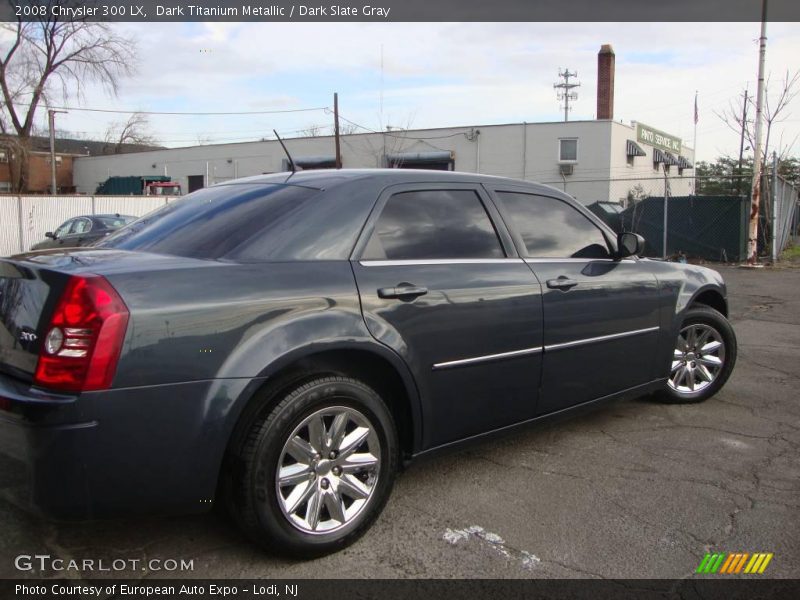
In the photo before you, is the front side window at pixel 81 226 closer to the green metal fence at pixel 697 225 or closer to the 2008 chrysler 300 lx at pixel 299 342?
the green metal fence at pixel 697 225

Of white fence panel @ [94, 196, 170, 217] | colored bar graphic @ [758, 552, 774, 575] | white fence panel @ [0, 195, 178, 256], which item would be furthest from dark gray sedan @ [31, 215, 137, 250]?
colored bar graphic @ [758, 552, 774, 575]

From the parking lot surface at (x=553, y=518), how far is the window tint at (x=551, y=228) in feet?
3.97

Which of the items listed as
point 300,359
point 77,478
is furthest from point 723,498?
point 77,478

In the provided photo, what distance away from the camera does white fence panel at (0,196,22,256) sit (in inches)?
1046

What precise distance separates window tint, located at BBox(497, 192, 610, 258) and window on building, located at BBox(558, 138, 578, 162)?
100 ft

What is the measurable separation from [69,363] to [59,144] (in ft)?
269

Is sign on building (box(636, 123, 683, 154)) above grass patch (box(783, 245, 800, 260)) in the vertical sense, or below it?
above

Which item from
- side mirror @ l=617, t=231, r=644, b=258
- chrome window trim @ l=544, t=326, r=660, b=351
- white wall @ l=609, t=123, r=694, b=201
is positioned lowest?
chrome window trim @ l=544, t=326, r=660, b=351

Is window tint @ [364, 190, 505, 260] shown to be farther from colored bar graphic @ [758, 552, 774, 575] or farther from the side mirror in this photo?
colored bar graphic @ [758, 552, 774, 575]

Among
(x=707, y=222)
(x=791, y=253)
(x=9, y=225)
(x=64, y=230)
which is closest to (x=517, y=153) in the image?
(x=791, y=253)

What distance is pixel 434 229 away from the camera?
3.48 m

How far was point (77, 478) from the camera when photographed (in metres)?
2.34

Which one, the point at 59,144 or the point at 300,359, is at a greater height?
the point at 59,144

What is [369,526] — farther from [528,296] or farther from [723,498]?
[723,498]
